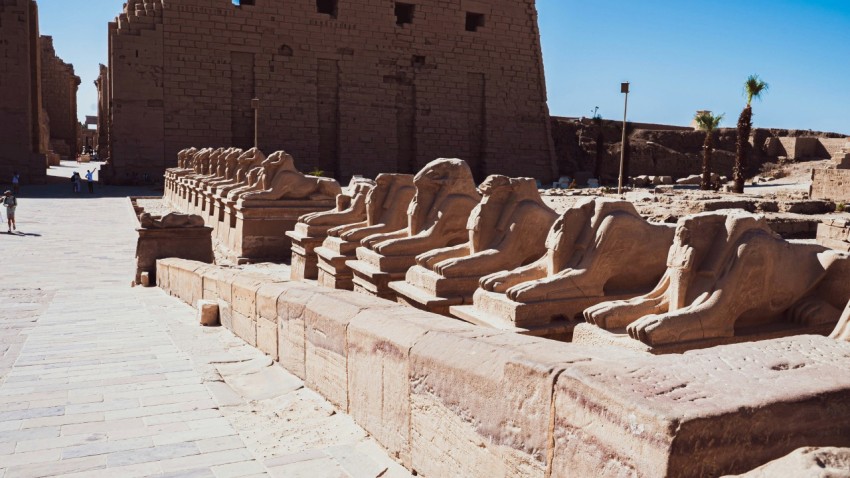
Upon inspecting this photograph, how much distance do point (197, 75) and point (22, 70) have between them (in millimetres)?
6212

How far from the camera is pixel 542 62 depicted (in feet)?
85.8

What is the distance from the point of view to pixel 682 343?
3441 mm

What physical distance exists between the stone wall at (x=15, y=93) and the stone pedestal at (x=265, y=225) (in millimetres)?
15927

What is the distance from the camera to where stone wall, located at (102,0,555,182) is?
20.8 meters

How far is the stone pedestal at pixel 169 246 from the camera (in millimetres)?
8484

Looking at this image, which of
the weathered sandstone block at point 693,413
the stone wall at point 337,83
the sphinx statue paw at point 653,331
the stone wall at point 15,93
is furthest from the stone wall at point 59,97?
the weathered sandstone block at point 693,413

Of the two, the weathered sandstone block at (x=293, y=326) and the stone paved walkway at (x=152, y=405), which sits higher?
the weathered sandstone block at (x=293, y=326)

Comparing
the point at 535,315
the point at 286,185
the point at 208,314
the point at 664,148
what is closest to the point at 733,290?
the point at 535,315

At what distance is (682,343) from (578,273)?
0.89m

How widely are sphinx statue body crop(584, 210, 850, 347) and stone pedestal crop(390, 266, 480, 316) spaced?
1189 millimetres

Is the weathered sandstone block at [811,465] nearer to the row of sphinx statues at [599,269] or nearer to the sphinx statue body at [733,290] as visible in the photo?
the row of sphinx statues at [599,269]

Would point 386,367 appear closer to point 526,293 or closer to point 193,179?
point 526,293

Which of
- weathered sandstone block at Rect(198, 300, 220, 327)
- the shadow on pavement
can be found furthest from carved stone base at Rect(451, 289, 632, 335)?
the shadow on pavement

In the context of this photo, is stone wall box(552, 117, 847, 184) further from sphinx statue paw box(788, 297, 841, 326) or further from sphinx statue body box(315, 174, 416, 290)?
sphinx statue paw box(788, 297, 841, 326)
